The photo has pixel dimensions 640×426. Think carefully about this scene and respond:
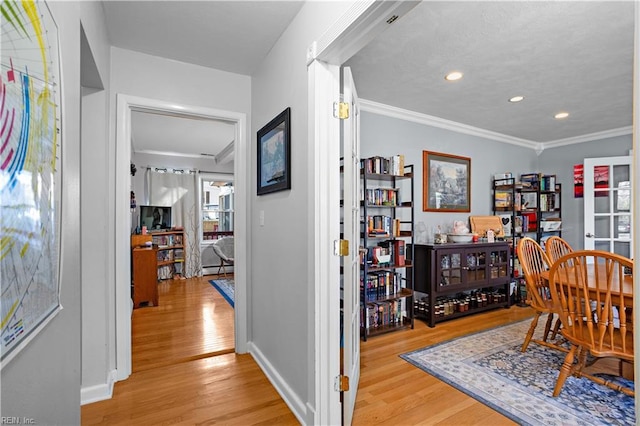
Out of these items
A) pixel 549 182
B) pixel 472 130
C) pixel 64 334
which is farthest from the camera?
pixel 549 182

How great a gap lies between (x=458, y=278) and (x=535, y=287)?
1.10 m

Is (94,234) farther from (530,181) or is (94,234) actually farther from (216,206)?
(530,181)

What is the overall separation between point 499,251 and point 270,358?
331cm

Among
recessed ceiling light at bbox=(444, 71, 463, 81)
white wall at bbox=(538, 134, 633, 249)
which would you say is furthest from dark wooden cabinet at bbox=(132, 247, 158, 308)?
white wall at bbox=(538, 134, 633, 249)

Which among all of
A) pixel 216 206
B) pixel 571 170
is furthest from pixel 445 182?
pixel 216 206

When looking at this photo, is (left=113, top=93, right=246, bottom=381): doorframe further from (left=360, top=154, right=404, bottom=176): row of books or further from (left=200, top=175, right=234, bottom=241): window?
(left=200, top=175, right=234, bottom=241): window

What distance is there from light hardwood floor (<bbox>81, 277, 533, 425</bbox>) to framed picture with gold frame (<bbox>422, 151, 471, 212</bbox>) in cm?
158

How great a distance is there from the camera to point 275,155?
7.32ft

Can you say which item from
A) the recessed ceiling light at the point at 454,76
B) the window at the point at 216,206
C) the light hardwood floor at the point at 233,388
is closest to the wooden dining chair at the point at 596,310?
the light hardwood floor at the point at 233,388

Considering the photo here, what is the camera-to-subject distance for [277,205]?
7.27 feet

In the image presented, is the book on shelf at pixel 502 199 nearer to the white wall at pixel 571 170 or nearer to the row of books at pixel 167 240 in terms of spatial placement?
the white wall at pixel 571 170

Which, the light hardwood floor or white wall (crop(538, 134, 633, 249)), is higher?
white wall (crop(538, 134, 633, 249))

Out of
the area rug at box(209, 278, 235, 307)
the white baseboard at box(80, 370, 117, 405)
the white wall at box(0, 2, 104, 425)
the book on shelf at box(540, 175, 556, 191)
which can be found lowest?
the area rug at box(209, 278, 235, 307)

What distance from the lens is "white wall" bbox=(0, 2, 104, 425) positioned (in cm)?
74
